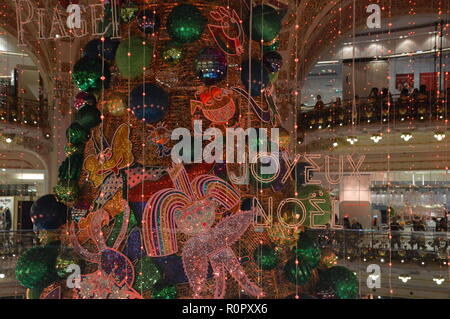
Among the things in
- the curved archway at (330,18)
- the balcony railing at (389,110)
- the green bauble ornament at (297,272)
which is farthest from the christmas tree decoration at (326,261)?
the balcony railing at (389,110)

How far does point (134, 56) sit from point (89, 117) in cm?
59

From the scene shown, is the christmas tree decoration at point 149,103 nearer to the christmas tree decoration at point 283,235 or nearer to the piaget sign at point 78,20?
the piaget sign at point 78,20

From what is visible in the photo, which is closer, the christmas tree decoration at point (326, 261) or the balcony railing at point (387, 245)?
the christmas tree decoration at point (326, 261)

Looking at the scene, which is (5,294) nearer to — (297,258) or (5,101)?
(297,258)

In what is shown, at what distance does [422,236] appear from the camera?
5.43 meters

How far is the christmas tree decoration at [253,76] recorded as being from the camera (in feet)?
11.6

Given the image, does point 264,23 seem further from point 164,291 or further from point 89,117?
point 164,291

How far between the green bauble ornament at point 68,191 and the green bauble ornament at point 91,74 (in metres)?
0.70

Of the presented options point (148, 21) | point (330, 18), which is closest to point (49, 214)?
point (148, 21)

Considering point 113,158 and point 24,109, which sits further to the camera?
point 24,109

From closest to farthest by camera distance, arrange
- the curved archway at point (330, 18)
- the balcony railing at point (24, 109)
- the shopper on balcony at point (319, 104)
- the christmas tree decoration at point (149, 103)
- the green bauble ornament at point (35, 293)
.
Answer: the christmas tree decoration at point (149, 103) → the green bauble ornament at point (35, 293) → the curved archway at point (330, 18) → the shopper on balcony at point (319, 104) → the balcony railing at point (24, 109)

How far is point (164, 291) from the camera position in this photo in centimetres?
332

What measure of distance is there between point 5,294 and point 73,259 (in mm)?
1283

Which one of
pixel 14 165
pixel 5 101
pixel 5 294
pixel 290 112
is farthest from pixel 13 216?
pixel 290 112
